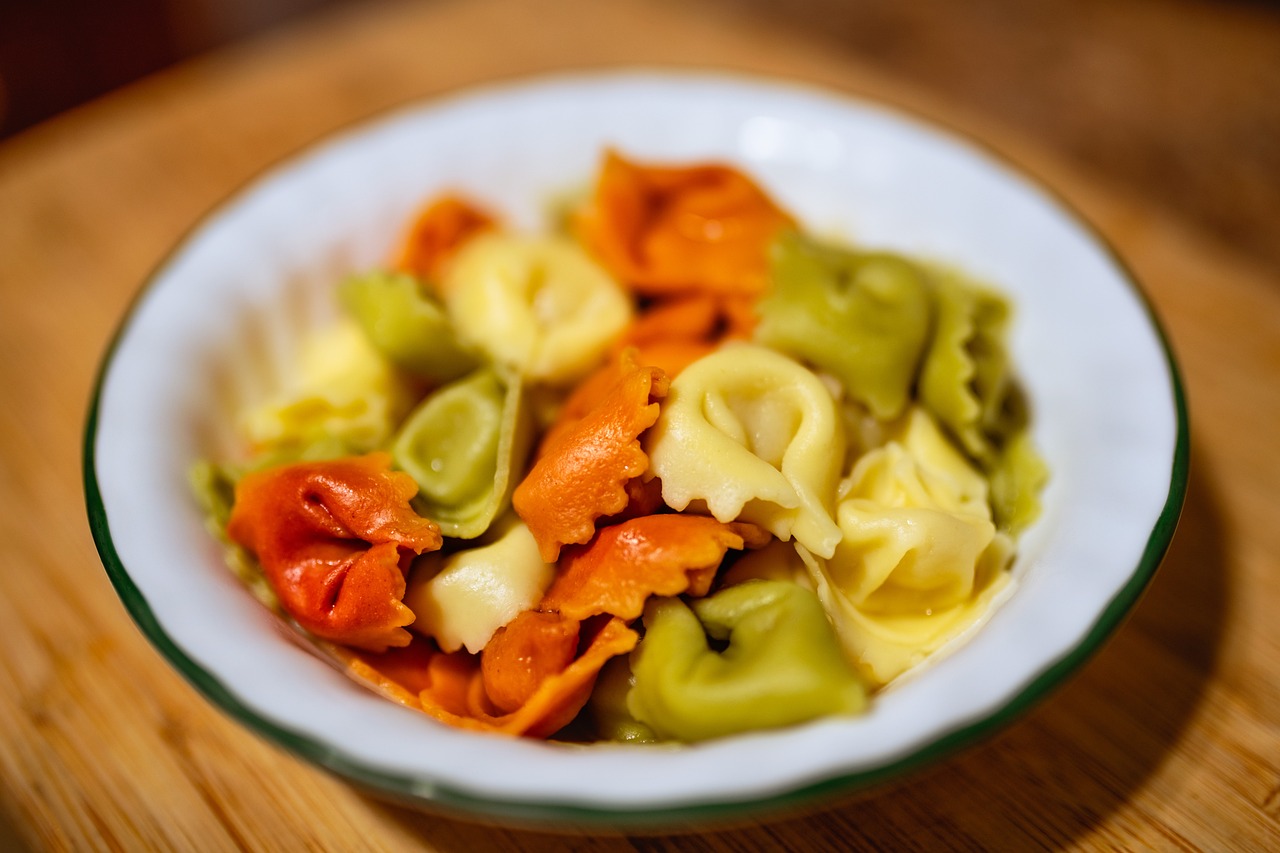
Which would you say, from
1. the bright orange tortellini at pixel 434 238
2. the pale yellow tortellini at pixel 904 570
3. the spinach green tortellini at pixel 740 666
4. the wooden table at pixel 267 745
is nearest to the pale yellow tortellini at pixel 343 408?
the bright orange tortellini at pixel 434 238

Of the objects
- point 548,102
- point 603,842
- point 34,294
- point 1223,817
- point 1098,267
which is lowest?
point 1223,817

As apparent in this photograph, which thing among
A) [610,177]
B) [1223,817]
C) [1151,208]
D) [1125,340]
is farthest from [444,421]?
[1151,208]

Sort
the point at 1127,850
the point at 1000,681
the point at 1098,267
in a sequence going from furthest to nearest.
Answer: the point at 1098,267, the point at 1127,850, the point at 1000,681

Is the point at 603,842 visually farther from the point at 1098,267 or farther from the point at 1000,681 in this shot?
the point at 1098,267

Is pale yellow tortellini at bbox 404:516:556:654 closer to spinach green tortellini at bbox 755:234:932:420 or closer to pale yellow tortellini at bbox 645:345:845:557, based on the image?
pale yellow tortellini at bbox 645:345:845:557

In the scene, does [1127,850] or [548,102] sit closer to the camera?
[1127,850]

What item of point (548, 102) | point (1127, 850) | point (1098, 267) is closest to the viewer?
point (1127, 850)

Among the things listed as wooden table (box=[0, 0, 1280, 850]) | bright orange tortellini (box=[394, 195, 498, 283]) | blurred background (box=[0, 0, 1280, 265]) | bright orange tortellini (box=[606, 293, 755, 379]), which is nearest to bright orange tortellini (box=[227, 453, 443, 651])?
wooden table (box=[0, 0, 1280, 850])
